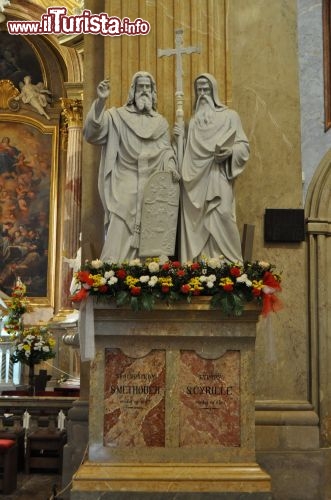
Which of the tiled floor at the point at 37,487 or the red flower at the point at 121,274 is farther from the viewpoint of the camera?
the tiled floor at the point at 37,487

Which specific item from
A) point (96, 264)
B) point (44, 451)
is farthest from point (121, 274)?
point (44, 451)

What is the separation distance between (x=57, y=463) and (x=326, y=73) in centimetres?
492

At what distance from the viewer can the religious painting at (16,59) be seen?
1806cm

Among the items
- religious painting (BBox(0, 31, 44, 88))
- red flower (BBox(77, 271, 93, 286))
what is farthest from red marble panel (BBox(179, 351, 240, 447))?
religious painting (BBox(0, 31, 44, 88))

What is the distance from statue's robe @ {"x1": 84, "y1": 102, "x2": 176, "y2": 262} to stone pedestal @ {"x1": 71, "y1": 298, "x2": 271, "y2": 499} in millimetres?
779

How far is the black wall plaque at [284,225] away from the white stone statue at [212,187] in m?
0.77

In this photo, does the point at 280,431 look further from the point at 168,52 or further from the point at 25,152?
the point at 25,152

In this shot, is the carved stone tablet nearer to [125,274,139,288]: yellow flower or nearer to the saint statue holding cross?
the saint statue holding cross

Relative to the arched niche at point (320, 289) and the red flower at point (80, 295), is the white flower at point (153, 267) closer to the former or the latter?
the red flower at point (80, 295)

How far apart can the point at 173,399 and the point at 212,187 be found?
68.6 inches

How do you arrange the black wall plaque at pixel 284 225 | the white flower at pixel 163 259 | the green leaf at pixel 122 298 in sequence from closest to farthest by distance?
the green leaf at pixel 122 298
the white flower at pixel 163 259
the black wall plaque at pixel 284 225

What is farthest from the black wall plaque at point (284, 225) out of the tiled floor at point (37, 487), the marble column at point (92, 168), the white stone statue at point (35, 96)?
the white stone statue at point (35, 96)

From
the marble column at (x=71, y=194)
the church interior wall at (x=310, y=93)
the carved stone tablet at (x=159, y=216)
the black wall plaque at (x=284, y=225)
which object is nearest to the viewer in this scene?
the carved stone tablet at (x=159, y=216)

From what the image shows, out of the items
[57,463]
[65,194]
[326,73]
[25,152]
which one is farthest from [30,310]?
[326,73]
